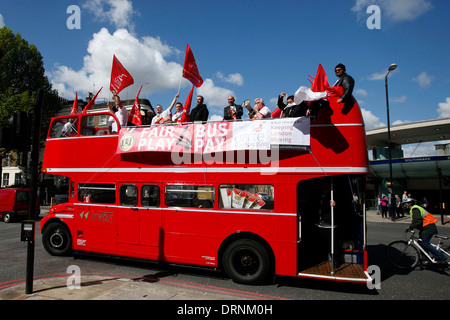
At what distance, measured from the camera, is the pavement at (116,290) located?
5.01 m

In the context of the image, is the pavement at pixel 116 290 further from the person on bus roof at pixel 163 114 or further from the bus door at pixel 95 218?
the person on bus roof at pixel 163 114

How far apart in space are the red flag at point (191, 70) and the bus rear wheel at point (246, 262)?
491 centimetres

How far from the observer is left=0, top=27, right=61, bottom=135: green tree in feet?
79.8

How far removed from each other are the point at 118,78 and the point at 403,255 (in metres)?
9.72

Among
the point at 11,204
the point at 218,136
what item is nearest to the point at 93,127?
the point at 218,136

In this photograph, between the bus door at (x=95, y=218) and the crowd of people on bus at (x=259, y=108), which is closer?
the crowd of people on bus at (x=259, y=108)

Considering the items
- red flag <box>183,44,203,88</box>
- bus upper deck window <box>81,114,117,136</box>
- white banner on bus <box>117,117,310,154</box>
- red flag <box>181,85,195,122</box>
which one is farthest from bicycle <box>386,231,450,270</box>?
bus upper deck window <box>81,114,117,136</box>

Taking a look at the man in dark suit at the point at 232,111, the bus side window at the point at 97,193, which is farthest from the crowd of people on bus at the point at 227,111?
the bus side window at the point at 97,193

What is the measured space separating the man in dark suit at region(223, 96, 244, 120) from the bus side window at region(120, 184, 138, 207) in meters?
3.20

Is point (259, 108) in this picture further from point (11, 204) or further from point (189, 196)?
point (11, 204)

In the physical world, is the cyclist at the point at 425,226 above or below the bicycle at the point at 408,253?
above

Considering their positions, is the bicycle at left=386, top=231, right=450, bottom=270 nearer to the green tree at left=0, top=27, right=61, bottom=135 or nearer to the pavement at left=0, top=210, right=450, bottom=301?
the pavement at left=0, top=210, right=450, bottom=301

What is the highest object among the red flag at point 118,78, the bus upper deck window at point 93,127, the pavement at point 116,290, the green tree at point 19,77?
the green tree at point 19,77

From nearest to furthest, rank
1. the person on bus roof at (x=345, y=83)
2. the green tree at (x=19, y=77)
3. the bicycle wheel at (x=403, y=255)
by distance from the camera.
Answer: the person on bus roof at (x=345, y=83) → the bicycle wheel at (x=403, y=255) → the green tree at (x=19, y=77)
